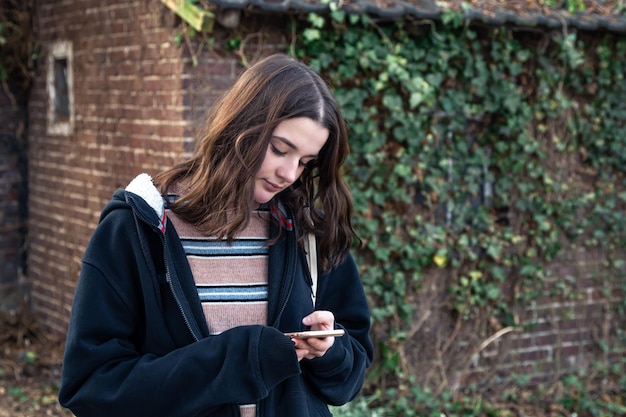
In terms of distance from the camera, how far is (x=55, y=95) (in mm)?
7035

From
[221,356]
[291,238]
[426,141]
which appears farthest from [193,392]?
[426,141]

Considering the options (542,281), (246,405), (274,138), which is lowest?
(542,281)

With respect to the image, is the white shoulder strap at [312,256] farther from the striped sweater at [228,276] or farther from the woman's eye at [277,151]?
the woman's eye at [277,151]

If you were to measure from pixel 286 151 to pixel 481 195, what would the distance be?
Result: 3.85m

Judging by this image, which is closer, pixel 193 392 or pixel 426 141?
pixel 193 392

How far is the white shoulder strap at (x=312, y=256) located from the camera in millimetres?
2484

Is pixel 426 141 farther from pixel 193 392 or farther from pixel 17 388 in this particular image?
pixel 193 392

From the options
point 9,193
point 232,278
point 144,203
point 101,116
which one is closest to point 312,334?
point 232,278

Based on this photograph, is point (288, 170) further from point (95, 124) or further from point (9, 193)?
point (9, 193)

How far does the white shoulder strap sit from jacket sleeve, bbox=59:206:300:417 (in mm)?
362

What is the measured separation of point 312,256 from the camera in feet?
8.18

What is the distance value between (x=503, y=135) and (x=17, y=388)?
3625 mm

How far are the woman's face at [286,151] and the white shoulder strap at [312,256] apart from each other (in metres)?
0.20

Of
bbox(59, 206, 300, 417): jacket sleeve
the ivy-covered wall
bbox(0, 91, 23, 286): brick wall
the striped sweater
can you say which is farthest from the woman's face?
bbox(0, 91, 23, 286): brick wall
